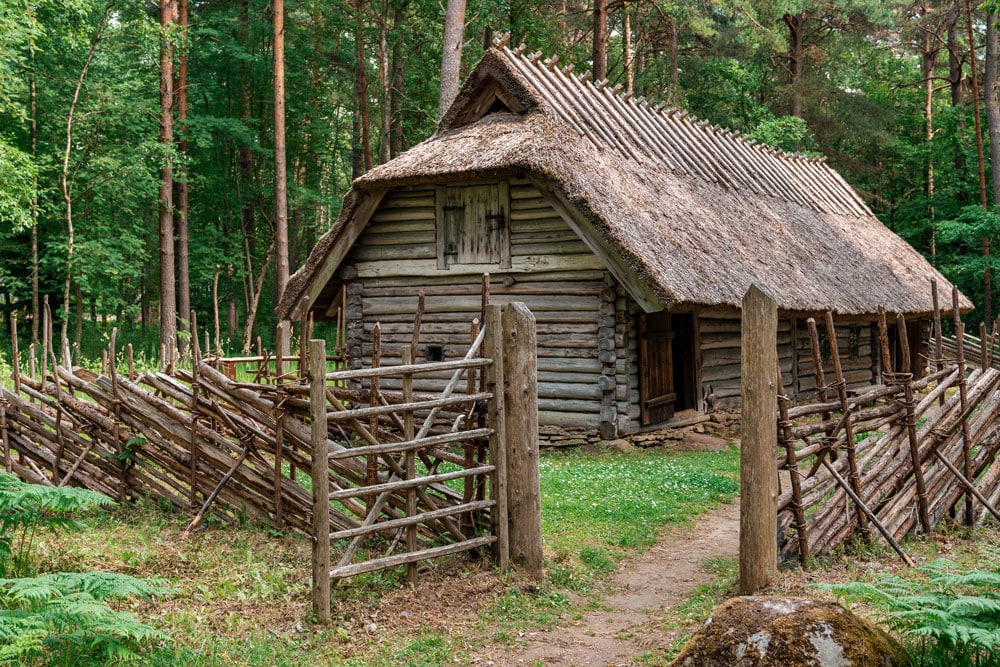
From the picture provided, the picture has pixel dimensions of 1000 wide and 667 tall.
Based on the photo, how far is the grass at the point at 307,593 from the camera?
5.29 meters

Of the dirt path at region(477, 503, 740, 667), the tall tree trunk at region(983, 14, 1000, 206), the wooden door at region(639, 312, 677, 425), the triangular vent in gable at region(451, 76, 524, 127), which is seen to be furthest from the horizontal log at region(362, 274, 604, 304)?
the tall tree trunk at region(983, 14, 1000, 206)

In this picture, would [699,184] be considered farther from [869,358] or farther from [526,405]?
[526,405]

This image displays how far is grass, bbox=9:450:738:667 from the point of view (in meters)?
5.29

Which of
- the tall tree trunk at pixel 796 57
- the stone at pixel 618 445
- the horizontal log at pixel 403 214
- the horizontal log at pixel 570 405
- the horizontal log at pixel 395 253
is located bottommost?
the stone at pixel 618 445

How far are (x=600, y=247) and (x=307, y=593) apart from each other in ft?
26.2

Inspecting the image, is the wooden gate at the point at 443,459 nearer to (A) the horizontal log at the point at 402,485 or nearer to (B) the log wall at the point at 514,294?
(A) the horizontal log at the point at 402,485

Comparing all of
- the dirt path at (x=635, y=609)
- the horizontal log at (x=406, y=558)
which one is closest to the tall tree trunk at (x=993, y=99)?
the dirt path at (x=635, y=609)

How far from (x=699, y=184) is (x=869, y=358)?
8.37 metres

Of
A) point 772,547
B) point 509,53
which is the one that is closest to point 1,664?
point 772,547

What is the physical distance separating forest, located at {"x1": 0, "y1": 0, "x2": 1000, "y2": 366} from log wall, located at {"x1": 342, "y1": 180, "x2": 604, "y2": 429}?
4619mm

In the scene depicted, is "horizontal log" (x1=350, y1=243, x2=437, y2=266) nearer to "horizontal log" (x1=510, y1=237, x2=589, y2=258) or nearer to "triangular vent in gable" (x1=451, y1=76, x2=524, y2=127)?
"horizontal log" (x1=510, y1=237, x2=589, y2=258)

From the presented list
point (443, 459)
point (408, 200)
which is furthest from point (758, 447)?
point (408, 200)

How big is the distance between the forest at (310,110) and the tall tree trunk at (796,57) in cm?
10

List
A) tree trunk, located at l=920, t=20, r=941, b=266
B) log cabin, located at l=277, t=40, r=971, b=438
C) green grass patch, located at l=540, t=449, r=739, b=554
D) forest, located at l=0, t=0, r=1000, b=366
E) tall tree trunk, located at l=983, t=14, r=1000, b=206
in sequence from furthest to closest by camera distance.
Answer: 1. tree trunk, located at l=920, t=20, r=941, b=266
2. tall tree trunk, located at l=983, t=14, r=1000, b=206
3. forest, located at l=0, t=0, r=1000, b=366
4. log cabin, located at l=277, t=40, r=971, b=438
5. green grass patch, located at l=540, t=449, r=739, b=554
